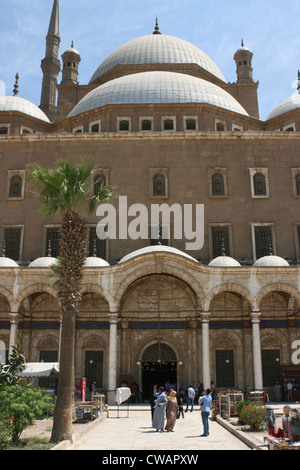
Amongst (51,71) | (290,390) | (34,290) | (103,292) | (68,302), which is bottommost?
(290,390)

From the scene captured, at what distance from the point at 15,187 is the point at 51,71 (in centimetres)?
1798

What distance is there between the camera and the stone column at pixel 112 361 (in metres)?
18.1

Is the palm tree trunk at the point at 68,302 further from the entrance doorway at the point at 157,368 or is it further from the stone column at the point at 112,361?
the entrance doorway at the point at 157,368

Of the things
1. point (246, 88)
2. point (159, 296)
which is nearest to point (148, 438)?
point (159, 296)

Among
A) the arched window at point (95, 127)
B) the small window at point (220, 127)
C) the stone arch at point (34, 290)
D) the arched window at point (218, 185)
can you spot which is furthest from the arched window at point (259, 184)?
the stone arch at point (34, 290)

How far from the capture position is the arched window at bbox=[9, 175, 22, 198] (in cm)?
2250

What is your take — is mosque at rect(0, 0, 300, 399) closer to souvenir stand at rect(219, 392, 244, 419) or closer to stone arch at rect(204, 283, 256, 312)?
stone arch at rect(204, 283, 256, 312)

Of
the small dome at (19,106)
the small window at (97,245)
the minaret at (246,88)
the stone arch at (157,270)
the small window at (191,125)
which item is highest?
the minaret at (246,88)

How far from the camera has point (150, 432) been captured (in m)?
11.7

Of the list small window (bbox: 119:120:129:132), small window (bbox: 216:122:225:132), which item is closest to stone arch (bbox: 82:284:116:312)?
small window (bbox: 119:120:129:132)

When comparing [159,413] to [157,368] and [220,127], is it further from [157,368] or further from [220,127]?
[220,127]

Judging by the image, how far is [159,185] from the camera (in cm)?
2239

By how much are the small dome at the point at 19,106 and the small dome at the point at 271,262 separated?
15.4 meters
